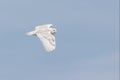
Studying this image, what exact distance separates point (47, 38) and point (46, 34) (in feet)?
3.13

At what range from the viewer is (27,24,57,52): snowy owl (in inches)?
1330

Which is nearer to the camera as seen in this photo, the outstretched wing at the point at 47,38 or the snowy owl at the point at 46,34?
the outstretched wing at the point at 47,38

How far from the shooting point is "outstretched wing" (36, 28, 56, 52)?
109ft

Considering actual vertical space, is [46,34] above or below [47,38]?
above

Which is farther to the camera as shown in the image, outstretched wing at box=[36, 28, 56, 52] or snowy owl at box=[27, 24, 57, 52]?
snowy owl at box=[27, 24, 57, 52]

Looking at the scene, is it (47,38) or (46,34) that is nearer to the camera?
(47,38)

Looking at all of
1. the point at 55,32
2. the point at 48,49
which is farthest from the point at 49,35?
the point at 48,49

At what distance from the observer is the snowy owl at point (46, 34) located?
33781 mm

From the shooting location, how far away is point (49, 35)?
36250 millimetres

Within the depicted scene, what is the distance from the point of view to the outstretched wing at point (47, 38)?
3310cm

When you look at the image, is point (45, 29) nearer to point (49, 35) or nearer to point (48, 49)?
point (49, 35)

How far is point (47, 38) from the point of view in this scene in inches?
1393

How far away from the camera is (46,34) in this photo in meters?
36.3

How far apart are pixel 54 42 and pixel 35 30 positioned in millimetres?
3427
